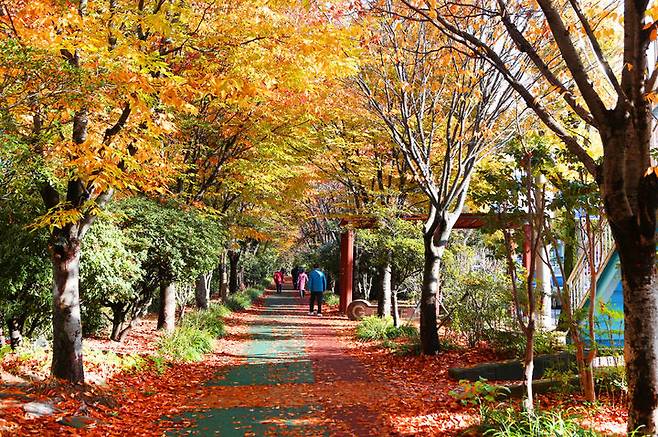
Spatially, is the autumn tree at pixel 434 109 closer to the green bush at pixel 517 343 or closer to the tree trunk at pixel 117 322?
the green bush at pixel 517 343

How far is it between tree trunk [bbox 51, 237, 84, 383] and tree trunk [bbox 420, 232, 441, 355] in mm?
6108

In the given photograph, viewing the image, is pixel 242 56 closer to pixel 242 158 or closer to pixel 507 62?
pixel 507 62

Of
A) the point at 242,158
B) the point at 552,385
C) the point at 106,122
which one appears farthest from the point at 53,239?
the point at 242,158

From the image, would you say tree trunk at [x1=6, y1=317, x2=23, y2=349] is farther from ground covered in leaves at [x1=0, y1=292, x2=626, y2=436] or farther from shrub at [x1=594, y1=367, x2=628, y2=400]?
shrub at [x1=594, y1=367, x2=628, y2=400]

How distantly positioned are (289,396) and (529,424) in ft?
12.2

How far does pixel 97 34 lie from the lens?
6.09 metres

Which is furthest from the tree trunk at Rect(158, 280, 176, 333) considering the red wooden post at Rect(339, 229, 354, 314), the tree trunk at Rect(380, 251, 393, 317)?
the red wooden post at Rect(339, 229, 354, 314)

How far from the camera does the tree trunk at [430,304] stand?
410 inches

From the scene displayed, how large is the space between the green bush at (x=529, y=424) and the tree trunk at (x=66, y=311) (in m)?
4.87

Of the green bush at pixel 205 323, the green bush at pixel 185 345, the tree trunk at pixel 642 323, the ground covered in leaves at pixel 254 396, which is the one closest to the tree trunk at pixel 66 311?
the ground covered in leaves at pixel 254 396

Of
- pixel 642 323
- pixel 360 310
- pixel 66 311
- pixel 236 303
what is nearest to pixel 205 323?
pixel 360 310

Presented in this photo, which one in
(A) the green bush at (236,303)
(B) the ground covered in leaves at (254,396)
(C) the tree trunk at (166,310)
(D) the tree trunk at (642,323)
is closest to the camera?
(D) the tree trunk at (642,323)

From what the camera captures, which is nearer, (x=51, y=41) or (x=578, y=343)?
(x=51, y=41)

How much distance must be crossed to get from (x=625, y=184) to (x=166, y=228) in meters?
8.61
